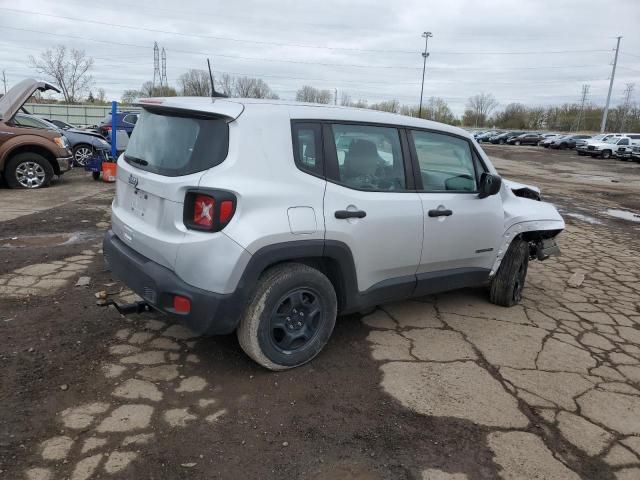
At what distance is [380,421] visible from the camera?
113 inches

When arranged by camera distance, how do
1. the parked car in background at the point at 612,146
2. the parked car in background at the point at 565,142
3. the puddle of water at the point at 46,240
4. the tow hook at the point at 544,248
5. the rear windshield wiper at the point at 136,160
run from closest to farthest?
the rear windshield wiper at the point at 136,160 < the tow hook at the point at 544,248 < the puddle of water at the point at 46,240 < the parked car in background at the point at 612,146 < the parked car in background at the point at 565,142

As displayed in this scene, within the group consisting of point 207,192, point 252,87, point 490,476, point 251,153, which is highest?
point 252,87

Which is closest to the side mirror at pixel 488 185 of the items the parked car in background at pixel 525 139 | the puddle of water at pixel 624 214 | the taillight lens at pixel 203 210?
the taillight lens at pixel 203 210

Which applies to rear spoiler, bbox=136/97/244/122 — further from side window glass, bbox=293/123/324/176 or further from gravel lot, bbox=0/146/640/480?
gravel lot, bbox=0/146/640/480

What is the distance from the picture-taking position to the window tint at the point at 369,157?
11.0ft

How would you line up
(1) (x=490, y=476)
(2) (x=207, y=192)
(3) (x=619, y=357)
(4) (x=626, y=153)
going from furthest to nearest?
(4) (x=626, y=153), (3) (x=619, y=357), (2) (x=207, y=192), (1) (x=490, y=476)

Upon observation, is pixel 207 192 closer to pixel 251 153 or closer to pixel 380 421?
pixel 251 153

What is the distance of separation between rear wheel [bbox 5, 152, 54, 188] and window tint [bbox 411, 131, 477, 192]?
9202 millimetres

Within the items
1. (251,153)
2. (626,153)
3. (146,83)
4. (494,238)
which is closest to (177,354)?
(251,153)

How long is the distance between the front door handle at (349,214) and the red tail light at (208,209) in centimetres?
73

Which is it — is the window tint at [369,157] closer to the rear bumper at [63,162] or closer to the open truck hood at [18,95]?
the open truck hood at [18,95]

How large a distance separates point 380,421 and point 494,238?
2.17 m

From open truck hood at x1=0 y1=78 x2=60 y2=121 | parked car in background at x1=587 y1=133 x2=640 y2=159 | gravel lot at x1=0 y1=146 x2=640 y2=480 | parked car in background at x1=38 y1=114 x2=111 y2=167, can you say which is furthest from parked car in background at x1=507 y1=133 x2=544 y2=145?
gravel lot at x1=0 y1=146 x2=640 y2=480

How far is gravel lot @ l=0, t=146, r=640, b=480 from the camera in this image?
2.50m
